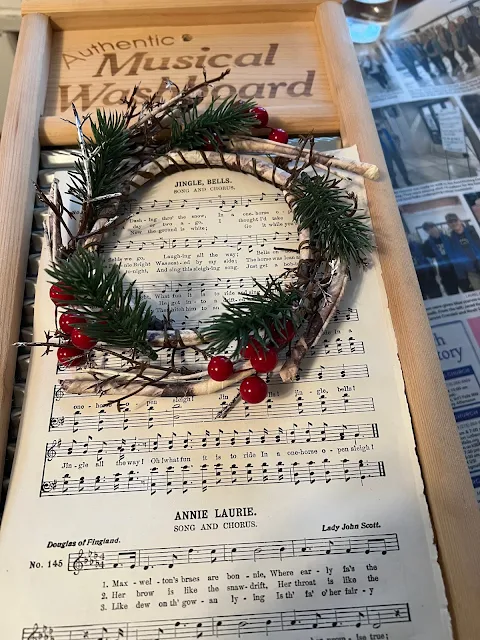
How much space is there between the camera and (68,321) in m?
0.54

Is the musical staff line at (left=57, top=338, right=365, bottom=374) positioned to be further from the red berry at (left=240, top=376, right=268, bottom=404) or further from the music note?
the music note

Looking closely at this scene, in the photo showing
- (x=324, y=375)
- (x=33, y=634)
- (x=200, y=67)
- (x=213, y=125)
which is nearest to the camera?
(x=33, y=634)

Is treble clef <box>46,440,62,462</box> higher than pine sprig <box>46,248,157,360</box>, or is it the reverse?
pine sprig <box>46,248,157,360</box>

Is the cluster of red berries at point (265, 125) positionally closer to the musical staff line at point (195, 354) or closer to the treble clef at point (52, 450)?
the musical staff line at point (195, 354)

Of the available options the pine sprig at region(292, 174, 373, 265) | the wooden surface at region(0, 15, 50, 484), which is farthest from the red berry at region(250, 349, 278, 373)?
the wooden surface at region(0, 15, 50, 484)

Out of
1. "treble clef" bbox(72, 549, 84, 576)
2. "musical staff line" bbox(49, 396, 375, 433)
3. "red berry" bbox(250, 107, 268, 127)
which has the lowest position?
"treble clef" bbox(72, 549, 84, 576)

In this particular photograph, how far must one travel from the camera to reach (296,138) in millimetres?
726

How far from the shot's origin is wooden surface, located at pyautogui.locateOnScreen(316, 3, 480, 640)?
47 centimetres

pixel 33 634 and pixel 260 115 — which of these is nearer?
pixel 33 634

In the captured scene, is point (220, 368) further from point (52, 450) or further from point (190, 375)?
point (52, 450)

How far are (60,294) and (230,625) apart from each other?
12.9 inches

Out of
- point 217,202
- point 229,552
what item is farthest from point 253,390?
point 217,202

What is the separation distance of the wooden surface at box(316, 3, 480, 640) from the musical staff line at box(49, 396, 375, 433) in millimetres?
59

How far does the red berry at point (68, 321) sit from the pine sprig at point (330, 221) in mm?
250
